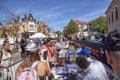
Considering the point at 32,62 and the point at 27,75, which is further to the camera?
the point at 32,62

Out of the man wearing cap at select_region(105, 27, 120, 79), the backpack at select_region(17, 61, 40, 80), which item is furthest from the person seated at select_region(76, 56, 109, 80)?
the man wearing cap at select_region(105, 27, 120, 79)

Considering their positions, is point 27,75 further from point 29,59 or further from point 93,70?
point 93,70

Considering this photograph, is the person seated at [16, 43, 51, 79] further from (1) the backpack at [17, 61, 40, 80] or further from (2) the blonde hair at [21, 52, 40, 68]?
(1) the backpack at [17, 61, 40, 80]

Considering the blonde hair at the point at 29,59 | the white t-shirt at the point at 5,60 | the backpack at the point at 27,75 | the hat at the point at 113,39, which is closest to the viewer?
the hat at the point at 113,39

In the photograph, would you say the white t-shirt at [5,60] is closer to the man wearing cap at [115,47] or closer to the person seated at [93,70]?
the person seated at [93,70]

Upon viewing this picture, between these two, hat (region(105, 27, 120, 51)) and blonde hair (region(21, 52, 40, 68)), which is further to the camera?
blonde hair (region(21, 52, 40, 68))

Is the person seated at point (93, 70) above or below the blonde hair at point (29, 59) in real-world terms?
below

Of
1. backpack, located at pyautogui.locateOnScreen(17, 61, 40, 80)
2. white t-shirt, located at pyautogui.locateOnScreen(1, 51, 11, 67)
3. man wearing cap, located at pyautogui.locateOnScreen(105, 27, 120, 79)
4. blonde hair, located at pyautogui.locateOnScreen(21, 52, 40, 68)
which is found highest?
man wearing cap, located at pyautogui.locateOnScreen(105, 27, 120, 79)

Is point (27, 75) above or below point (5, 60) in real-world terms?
above

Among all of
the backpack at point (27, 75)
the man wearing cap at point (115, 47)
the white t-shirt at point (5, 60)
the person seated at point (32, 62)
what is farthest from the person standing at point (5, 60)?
the man wearing cap at point (115, 47)

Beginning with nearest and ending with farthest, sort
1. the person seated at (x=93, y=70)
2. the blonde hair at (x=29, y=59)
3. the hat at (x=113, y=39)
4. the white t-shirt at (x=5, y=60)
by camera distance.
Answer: the hat at (x=113, y=39), the blonde hair at (x=29, y=59), the person seated at (x=93, y=70), the white t-shirt at (x=5, y=60)

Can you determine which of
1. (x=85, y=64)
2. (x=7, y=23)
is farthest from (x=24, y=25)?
(x=85, y=64)

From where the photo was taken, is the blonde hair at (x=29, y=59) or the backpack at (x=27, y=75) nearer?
the backpack at (x=27, y=75)

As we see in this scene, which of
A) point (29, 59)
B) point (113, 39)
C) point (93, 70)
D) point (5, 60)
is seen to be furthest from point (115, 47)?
point (5, 60)
